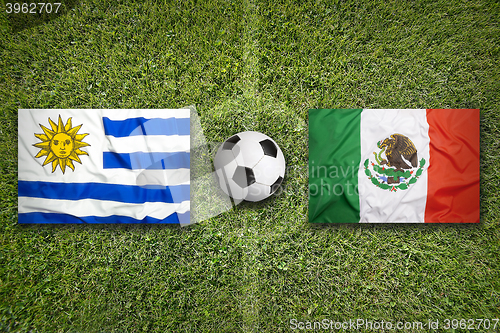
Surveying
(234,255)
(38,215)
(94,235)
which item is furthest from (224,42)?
(38,215)

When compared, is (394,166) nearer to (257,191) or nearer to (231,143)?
(257,191)

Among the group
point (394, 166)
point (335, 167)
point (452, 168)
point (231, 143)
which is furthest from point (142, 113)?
point (452, 168)

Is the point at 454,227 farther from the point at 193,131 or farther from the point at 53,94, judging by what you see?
the point at 53,94

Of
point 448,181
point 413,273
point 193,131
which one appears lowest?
point 413,273

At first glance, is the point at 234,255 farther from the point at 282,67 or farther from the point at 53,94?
the point at 53,94

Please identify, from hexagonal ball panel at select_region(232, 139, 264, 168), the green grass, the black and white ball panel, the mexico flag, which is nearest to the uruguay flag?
the green grass

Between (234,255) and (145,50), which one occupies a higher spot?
(145,50)
